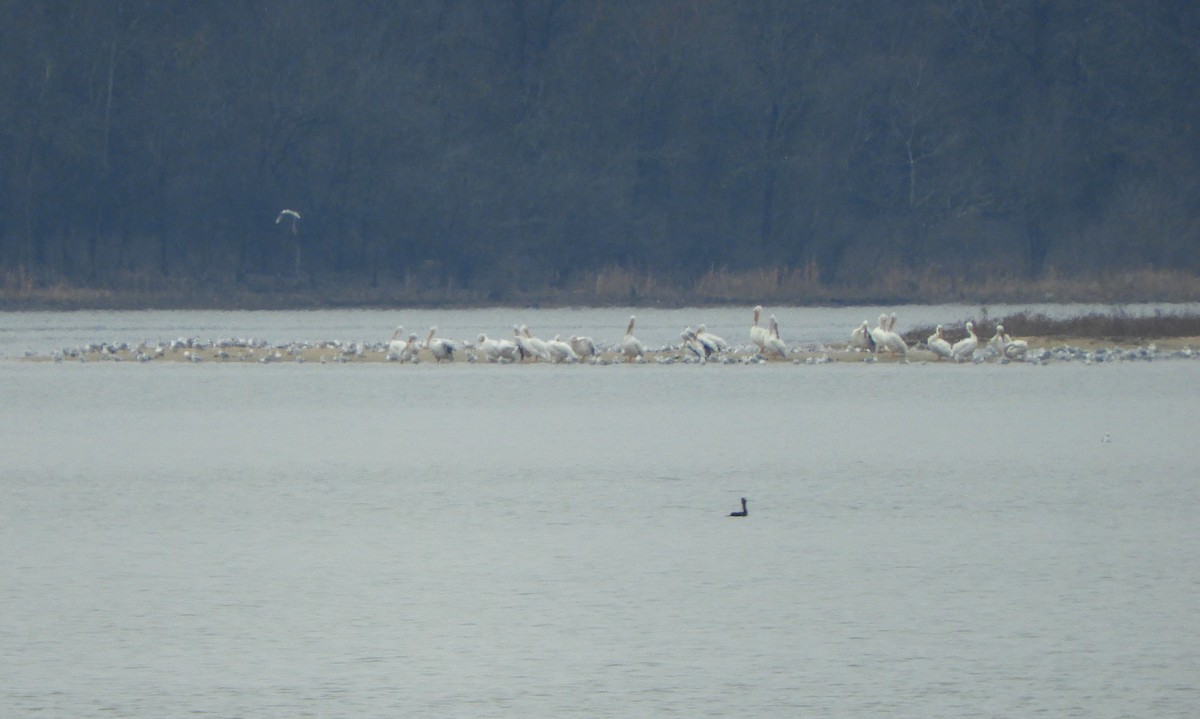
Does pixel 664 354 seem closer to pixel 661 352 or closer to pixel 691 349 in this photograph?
pixel 661 352

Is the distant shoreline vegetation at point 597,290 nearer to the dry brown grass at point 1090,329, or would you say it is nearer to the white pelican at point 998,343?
the dry brown grass at point 1090,329

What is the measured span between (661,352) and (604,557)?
19.2m

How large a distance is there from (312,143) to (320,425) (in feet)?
109

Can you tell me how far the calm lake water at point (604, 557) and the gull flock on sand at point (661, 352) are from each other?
18.1ft

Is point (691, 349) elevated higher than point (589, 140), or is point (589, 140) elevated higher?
point (589, 140)

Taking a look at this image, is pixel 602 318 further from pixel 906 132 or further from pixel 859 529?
pixel 859 529

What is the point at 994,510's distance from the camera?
14414 mm

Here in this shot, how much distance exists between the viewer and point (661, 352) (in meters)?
31.6

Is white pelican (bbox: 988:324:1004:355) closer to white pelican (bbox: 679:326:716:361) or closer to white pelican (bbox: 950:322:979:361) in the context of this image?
white pelican (bbox: 950:322:979:361)

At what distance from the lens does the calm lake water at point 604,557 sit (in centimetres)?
912

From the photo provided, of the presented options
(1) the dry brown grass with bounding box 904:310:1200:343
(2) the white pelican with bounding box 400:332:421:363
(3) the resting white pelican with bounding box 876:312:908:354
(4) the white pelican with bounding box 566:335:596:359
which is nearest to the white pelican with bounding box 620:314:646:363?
(4) the white pelican with bounding box 566:335:596:359

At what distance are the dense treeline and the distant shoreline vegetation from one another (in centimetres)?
39

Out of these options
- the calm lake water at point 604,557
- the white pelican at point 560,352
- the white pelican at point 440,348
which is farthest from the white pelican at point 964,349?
the white pelican at point 440,348

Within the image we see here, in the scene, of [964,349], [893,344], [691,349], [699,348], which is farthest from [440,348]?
[964,349]
